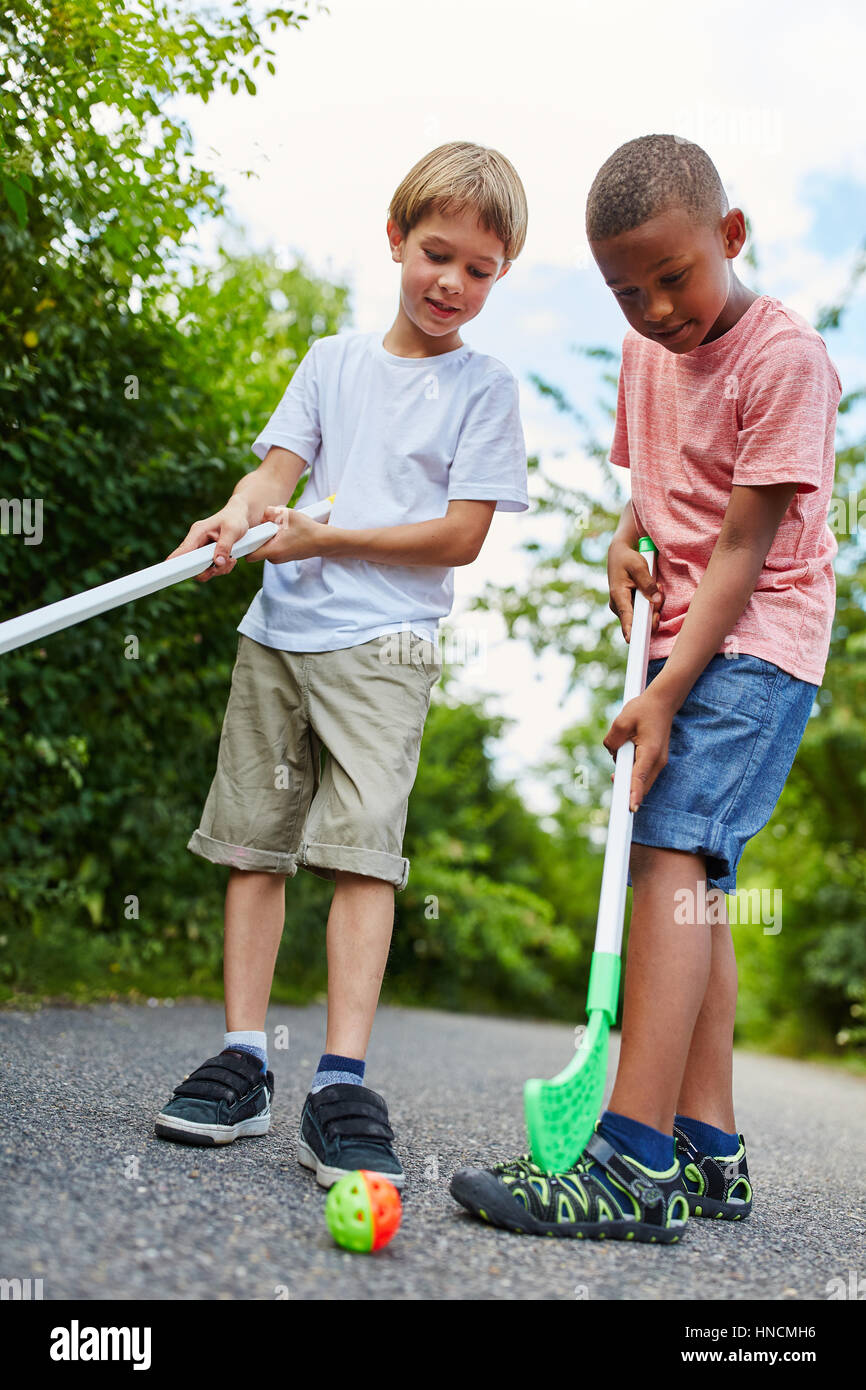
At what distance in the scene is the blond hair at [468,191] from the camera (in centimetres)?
217

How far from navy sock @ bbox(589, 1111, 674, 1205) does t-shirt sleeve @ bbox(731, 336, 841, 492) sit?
101 cm

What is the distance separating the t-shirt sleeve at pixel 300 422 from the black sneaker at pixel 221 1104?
1198mm

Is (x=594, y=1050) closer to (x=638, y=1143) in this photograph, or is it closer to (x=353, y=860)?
(x=638, y=1143)

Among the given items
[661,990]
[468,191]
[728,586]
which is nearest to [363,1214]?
[661,990]

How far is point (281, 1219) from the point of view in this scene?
155 centimetres

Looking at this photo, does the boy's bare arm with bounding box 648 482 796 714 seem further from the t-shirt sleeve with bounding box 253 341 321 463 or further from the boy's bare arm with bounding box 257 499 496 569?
the t-shirt sleeve with bounding box 253 341 321 463

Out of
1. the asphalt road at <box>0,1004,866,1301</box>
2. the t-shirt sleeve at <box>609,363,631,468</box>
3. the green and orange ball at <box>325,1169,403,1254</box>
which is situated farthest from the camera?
the t-shirt sleeve at <box>609,363,631,468</box>

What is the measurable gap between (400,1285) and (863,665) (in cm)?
719

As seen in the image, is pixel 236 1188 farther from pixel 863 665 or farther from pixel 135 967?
pixel 863 665

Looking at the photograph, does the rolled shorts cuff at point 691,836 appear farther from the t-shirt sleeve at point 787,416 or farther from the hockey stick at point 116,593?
the hockey stick at point 116,593

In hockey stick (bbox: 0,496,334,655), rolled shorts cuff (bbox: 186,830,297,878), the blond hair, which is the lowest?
rolled shorts cuff (bbox: 186,830,297,878)

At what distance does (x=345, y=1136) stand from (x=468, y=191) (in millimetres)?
1666

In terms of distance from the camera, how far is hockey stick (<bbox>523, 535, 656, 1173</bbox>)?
1608 mm

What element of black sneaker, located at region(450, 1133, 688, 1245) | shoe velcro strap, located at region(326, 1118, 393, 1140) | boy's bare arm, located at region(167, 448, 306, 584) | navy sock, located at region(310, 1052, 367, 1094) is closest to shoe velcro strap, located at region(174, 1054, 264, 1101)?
navy sock, located at region(310, 1052, 367, 1094)
